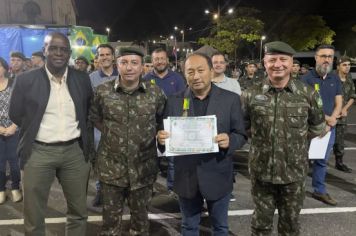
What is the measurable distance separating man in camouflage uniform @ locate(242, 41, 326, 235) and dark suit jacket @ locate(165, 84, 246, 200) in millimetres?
267

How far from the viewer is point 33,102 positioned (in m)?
3.24

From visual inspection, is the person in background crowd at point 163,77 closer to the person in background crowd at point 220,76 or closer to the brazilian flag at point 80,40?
the person in background crowd at point 220,76

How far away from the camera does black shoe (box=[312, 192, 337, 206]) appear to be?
17.3 feet

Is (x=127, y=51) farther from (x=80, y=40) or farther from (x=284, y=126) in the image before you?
(x=80, y=40)

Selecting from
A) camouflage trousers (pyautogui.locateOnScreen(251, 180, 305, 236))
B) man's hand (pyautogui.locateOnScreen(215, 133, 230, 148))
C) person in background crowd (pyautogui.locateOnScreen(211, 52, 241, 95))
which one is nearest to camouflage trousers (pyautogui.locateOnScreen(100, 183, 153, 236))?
man's hand (pyautogui.locateOnScreen(215, 133, 230, 148))

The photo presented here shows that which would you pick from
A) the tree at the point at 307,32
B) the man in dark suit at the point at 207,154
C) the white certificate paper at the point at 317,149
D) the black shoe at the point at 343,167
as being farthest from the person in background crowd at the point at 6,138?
the tree at the point at 307,32

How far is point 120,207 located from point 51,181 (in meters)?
0.70

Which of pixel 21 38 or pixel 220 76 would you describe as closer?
pixel 220 76

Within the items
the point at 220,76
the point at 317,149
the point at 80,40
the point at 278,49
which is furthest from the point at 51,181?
the point at 80,40

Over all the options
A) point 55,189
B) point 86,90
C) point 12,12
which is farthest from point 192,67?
point 12,12

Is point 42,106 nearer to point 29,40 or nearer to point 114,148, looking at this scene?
point 114,148

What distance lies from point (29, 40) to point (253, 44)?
39.9m

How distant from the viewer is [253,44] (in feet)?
165

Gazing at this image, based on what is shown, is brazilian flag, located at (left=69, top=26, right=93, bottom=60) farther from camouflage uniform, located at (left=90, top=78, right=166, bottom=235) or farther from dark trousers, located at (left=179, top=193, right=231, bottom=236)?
dark trousers, located at (left=179, top=193, right=231, bottom=236)
